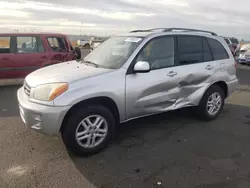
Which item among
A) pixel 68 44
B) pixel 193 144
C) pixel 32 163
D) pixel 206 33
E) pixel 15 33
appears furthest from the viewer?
pixel 68 44

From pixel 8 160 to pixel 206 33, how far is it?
4118 mm

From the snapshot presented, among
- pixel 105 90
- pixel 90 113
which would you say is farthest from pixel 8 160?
pixel 105 90

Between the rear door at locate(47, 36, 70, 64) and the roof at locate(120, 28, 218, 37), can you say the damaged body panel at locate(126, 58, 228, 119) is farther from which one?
the rear door at locate(47, 36, 70, 64)

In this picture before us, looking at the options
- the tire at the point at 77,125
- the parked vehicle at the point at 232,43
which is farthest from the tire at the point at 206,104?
the parked vehicle at the point at 232,43

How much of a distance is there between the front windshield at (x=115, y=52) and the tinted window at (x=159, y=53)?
0.60 ft

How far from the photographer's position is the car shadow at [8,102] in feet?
17.4

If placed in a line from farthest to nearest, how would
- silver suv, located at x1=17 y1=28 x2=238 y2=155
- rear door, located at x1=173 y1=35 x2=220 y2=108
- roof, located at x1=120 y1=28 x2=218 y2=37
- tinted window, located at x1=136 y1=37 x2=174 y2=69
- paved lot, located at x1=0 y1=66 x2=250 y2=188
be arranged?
rear door, located at x1=173 y1=35 x2=220 y2=108 → roof, located at x1=120 y1=28 x2=218 y2=37 → tinted window, located at x1=136 y1=37 x2=174 y2=69 → silver suv, located at x1=17 y1=28 x2=238 y2=155 → paved lot, located at x1=0 y1=66 x2=250 y2=188

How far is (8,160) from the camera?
3436 mm

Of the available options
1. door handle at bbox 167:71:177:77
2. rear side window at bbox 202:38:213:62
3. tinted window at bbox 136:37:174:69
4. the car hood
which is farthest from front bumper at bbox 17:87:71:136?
rear side window at bbox 202:38:213:62

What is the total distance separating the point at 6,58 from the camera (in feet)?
24.7

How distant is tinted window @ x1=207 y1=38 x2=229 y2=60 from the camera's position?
5.01 m

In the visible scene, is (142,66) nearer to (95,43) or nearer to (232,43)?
(95,43)

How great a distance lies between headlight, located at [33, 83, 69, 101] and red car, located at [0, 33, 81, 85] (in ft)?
15.6

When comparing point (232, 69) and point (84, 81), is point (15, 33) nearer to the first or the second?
point (84, 81)
